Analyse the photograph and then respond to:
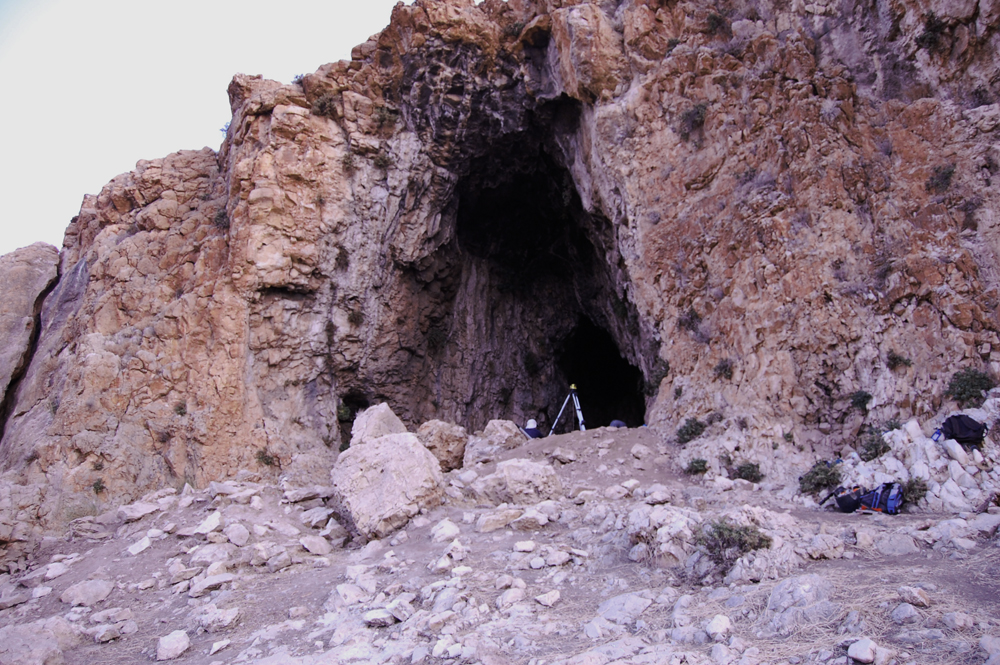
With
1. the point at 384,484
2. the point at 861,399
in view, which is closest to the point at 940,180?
the point at 861,399

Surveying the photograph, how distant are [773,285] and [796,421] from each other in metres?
2.79

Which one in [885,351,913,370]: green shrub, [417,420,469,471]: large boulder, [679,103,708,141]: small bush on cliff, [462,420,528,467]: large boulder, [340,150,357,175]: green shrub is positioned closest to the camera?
[885,351,913,370]: green shrub

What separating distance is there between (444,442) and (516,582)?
7.45 meters

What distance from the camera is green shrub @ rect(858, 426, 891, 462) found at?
28.8 ft

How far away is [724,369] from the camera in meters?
11.9

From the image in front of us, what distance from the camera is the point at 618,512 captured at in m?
7.58

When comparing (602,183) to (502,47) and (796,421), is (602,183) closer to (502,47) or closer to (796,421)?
Result: (502,47)

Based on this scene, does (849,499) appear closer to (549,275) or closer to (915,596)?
(915,596)

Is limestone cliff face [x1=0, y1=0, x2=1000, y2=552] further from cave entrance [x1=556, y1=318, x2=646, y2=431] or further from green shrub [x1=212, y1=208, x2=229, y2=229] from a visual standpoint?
cave entrance [x1=556, y1=318, x2=646, y2=431]

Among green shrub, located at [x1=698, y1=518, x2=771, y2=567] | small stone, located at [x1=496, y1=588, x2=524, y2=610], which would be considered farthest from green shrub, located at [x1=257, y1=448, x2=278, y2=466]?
green shrub, located at [x1=698, y1=518, x2=771, y2=567]

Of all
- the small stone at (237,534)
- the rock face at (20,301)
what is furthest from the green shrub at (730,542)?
the rock face at (20,301)

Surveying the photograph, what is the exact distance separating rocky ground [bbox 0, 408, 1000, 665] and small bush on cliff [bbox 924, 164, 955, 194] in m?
5.14

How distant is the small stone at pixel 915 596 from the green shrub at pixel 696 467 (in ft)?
20.7

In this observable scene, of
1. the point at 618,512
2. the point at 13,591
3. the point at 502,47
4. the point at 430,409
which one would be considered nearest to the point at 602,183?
the point at 502,47
